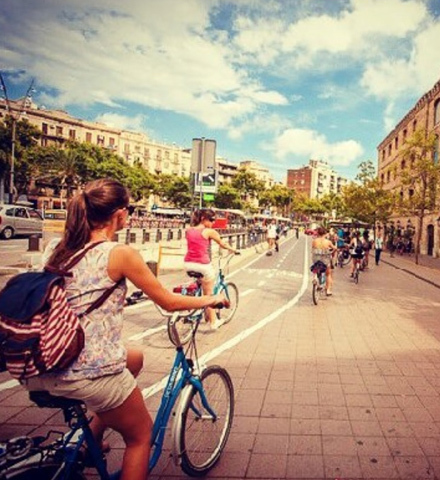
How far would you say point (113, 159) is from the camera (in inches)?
2512

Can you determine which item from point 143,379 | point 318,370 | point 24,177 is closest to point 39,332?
point 143,379

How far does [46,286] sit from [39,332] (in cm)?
19

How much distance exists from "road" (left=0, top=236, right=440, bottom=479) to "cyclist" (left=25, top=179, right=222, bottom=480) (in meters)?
1.19

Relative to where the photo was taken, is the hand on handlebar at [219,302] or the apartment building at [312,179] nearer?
the hand on handlebar at [219,302]

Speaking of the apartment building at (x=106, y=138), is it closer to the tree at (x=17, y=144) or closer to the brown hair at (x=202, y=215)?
the tree at (x=17, y=144)

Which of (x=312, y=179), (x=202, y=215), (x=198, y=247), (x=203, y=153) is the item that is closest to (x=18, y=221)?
(x=203, y=153)

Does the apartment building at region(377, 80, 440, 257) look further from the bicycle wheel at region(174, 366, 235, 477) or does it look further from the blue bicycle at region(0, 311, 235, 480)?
the blue bicycle at region(0, 311, 235, 480)

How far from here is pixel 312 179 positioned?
508 feet

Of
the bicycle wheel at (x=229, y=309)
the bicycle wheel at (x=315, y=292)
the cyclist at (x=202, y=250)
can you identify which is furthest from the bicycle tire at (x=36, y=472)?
the bicycle wheel at (x=315, y=292)

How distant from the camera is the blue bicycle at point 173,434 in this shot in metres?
1.70

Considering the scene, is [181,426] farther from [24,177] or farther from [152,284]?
[24,177]

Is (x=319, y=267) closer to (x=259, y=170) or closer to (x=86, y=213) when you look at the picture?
(x=86, y=213)

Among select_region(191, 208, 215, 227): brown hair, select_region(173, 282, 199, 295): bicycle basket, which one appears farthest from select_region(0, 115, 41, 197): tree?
select_region(173, 282, 199, 295): bicycle basket

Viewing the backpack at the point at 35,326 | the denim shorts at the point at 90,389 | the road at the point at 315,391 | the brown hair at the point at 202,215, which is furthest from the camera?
the brown hair at the point at 202,215
